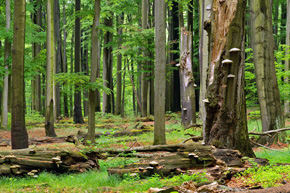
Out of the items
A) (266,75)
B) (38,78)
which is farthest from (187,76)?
(38,78)

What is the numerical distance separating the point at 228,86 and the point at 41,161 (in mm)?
4401

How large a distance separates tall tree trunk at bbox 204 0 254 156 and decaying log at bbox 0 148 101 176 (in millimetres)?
3049

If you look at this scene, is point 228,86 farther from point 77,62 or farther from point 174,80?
point 174,80

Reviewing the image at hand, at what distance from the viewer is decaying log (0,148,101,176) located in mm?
6027

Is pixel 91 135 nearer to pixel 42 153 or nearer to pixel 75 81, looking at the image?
pixel 75 81

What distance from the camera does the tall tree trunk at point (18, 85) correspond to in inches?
326

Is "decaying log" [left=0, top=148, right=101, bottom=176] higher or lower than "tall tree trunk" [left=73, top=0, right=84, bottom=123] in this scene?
lower

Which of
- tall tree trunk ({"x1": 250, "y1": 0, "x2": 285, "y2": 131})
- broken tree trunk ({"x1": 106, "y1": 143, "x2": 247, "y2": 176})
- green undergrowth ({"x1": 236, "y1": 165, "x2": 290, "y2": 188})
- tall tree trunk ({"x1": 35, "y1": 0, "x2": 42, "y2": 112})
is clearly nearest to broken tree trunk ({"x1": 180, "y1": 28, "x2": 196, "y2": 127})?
tall tree trunk ({"x1": 250, "y1": 0, "x2": 285, "y2": 131})

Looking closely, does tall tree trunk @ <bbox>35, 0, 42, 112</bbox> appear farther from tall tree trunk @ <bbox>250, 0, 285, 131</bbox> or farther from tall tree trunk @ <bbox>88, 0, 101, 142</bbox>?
tall tree trunk @ <bbox>250, 0, 285, 131</bbox>

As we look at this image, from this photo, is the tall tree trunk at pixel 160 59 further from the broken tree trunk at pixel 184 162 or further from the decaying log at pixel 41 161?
the broken tree trunk at pixel 184 162

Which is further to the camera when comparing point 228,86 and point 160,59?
point 160,59

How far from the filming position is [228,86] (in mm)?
5961

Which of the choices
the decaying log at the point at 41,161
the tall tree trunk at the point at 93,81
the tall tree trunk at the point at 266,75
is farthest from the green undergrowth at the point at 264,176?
the tall tree trunk at the point at 93,81

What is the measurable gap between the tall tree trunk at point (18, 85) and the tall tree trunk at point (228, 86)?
5.50 m
